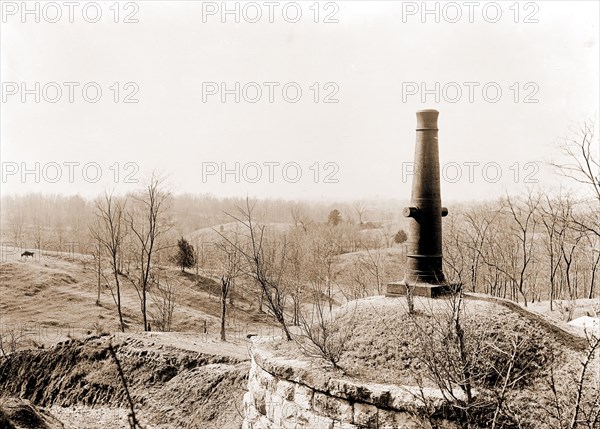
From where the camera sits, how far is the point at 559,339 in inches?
299

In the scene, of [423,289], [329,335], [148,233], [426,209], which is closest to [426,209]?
[426,209]

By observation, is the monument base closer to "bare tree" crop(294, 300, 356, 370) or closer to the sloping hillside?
"bare tree" crop(294, 300, 356, 370)

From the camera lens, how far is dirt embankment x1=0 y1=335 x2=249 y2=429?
480 inches

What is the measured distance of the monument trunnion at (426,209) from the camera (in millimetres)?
8953

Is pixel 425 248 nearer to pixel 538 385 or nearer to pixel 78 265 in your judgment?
pixel 538 385

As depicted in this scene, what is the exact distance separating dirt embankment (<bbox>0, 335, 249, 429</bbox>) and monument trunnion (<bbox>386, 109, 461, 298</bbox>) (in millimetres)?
5115

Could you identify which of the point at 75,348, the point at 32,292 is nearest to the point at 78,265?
the point at 32,292

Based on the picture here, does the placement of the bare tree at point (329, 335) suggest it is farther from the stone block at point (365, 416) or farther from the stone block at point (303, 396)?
the stone block at point (365, 416)

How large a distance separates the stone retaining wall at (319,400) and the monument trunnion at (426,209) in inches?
106

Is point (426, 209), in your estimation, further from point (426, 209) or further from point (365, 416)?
point (365, 416)

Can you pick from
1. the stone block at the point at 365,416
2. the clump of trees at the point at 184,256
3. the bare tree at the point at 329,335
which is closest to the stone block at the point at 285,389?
the bare tree at the point at 329,335

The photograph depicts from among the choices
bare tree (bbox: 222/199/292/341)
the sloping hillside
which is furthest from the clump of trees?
bare tree (bbox: 222/199/292/341)

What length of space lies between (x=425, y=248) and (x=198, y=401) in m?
6.92

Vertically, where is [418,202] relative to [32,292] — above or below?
above
